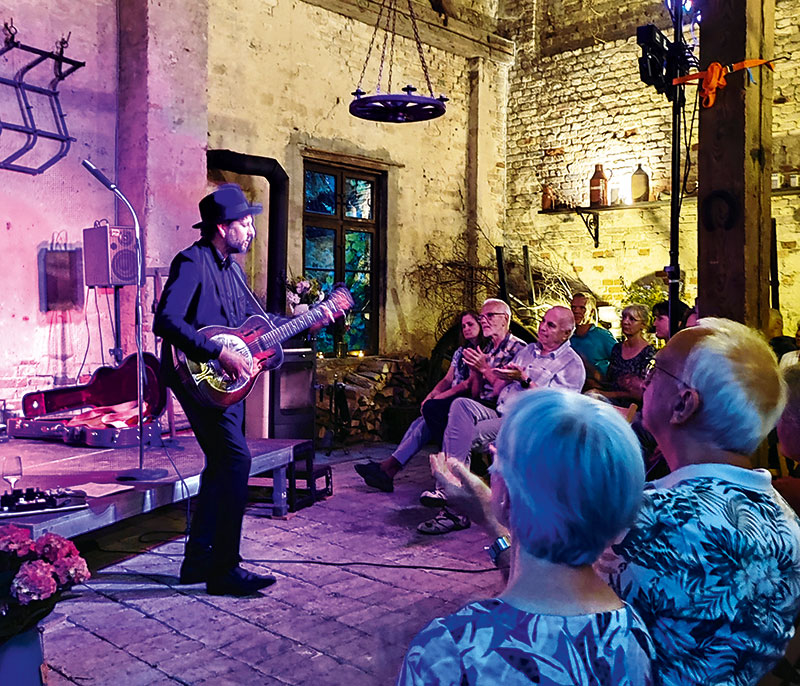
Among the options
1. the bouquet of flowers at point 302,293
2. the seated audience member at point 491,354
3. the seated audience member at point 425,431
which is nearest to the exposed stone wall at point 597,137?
the bouquet of flowers at point 302,293

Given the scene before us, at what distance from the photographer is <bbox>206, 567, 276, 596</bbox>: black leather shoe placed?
3715 millimetres

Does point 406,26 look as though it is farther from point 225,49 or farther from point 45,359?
point 45,359

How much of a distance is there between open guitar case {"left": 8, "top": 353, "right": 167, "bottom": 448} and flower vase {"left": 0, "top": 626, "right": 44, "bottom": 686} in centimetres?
288

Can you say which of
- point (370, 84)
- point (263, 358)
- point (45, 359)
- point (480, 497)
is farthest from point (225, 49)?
point (480, 497)

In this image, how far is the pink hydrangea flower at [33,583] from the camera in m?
2.30

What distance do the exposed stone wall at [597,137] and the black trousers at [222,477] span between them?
609 cm

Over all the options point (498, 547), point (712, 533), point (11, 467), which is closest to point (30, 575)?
point (11, 467)

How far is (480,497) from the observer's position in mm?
1646

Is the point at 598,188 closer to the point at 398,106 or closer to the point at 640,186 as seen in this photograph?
the point at 640,186

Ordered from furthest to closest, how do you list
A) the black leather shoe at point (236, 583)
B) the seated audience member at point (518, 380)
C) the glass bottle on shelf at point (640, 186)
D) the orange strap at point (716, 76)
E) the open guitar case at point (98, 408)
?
the glass bottle on shelf at point (640, 186) < the open guitar case at point (98, 408) < the seated audience member at point (518, 380) < the black leather shoe at point (236, 583) < the orange strap at point (716, 76)

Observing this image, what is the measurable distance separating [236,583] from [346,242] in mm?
5688

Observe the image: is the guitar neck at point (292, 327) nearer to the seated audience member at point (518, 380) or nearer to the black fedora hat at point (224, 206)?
the black fedora hat at point (224, 206)

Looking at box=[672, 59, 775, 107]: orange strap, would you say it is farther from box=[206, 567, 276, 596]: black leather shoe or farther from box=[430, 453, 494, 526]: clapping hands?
box=[206, 567, 276, 596]: black leather shoe

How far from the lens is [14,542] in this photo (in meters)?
2.43
